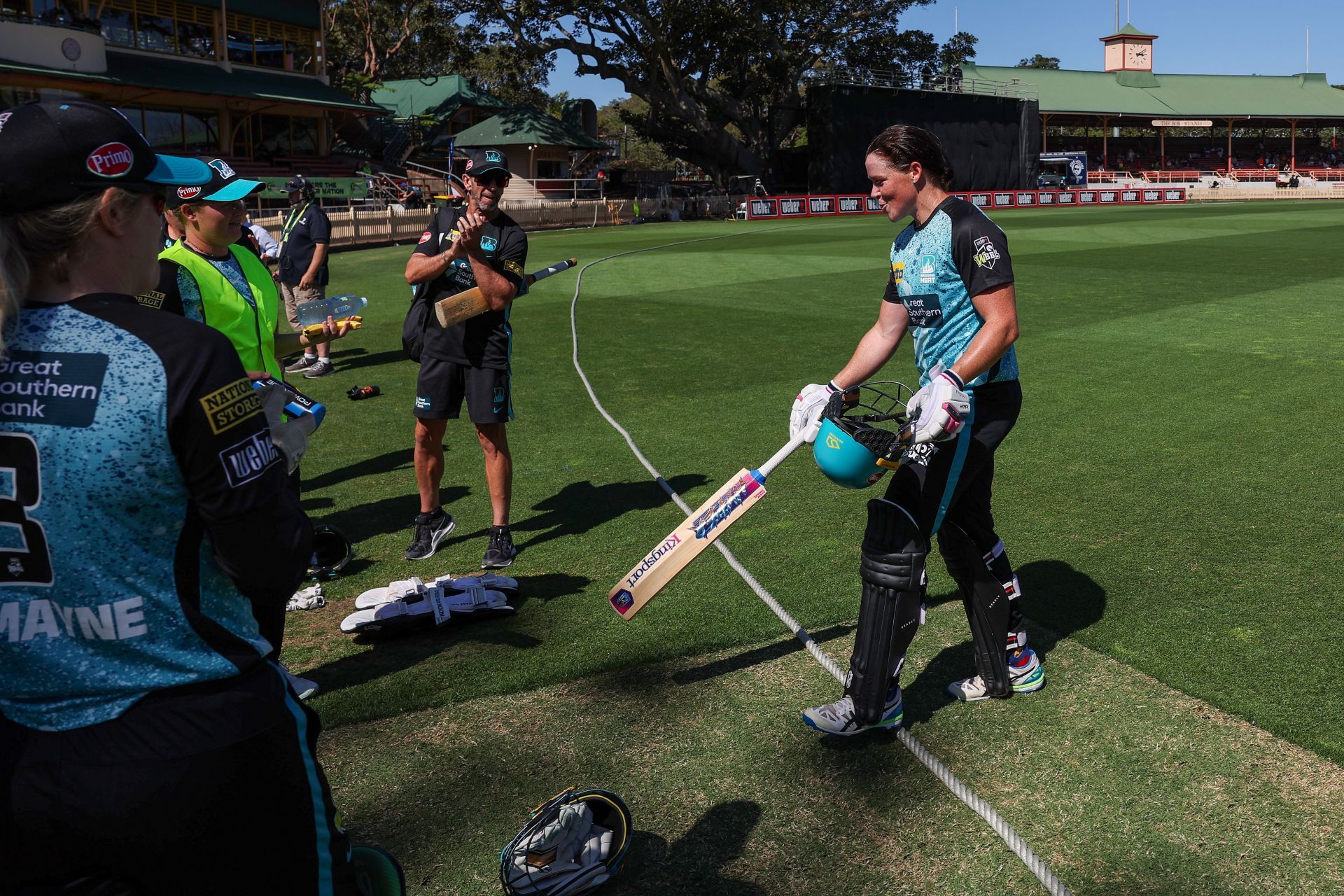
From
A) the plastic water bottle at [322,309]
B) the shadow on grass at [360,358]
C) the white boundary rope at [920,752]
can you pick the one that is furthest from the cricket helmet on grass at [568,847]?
the shadow on grass at [360,358]

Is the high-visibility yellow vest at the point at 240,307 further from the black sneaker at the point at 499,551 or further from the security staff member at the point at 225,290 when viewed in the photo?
the black sneaker at the point at 499,551

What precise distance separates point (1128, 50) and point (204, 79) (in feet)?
235

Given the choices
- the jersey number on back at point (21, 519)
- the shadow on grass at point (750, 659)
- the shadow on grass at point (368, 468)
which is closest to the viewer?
the jersey number on back at point (21, 519)

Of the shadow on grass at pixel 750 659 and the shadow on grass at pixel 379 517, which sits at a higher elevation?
the shadow on grass at pixel 379 517

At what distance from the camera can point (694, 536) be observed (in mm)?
3916

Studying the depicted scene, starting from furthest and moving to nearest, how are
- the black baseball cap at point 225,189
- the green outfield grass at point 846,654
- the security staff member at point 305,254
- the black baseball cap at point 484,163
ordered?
the security staff member at point 305,254 → the black baseball cap at point 484,163 → the black baseball cap at point 225,189 → the green outfield grass at point 846,654

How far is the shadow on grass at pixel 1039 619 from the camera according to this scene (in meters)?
4.38

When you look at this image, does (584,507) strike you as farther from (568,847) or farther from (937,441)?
(568,847)

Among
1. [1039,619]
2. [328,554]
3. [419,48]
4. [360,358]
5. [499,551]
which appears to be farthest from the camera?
[419,48]

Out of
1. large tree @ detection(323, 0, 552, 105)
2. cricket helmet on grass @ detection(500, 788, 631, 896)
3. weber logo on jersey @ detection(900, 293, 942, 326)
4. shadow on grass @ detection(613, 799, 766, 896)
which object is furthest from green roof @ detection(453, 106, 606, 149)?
cricket helmet on grass @ detection(500, 788, 631, 896)

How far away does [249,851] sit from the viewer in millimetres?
1869

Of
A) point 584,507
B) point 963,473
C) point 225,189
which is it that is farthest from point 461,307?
→ point 963,473

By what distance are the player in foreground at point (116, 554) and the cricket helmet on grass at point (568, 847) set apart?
4.30ft

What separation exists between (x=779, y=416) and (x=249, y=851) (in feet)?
25.7
